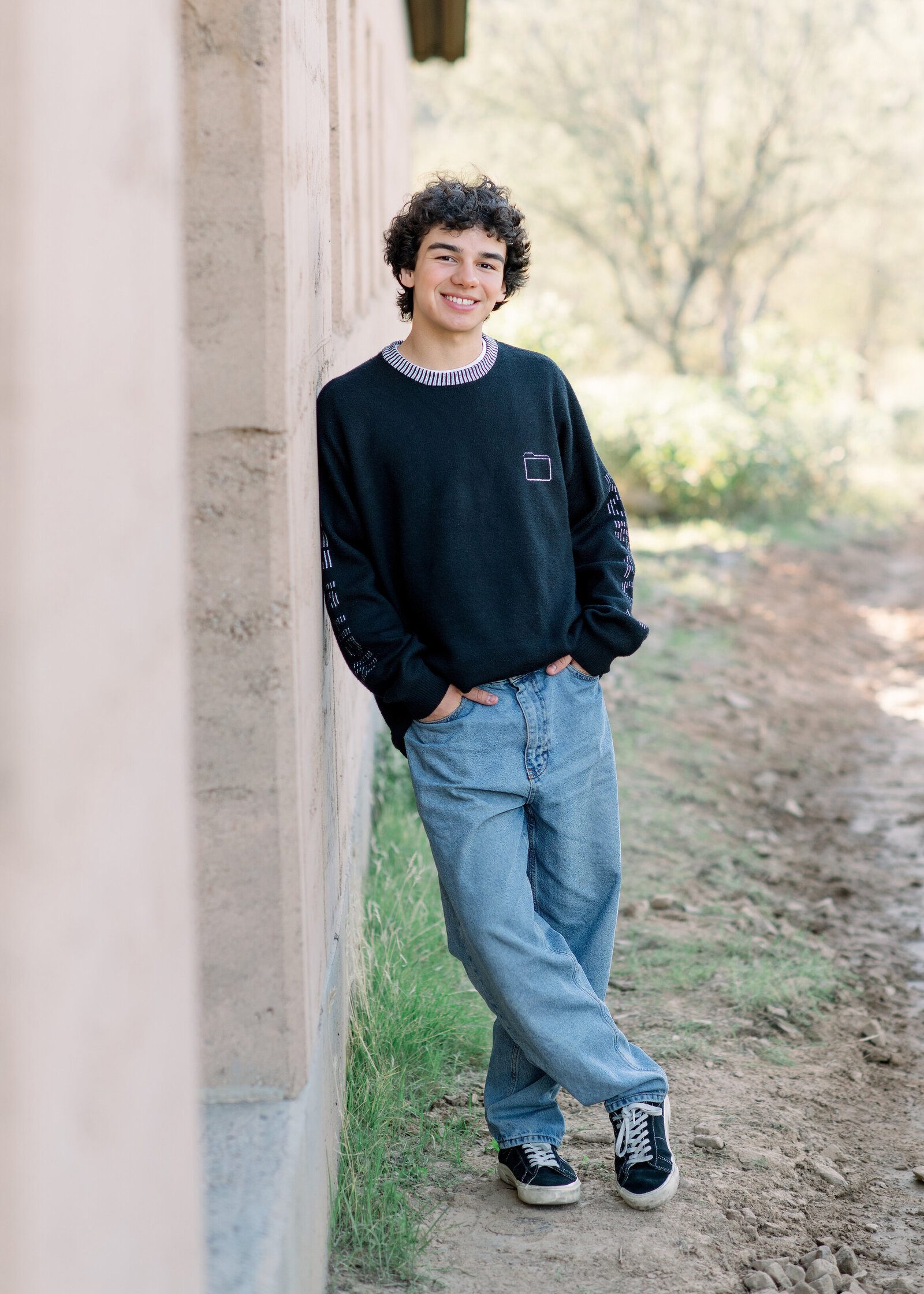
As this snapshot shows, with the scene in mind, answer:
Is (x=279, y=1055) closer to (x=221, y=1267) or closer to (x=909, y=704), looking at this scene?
(x=221, y=1267)

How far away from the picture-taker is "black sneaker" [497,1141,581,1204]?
2.66 meters

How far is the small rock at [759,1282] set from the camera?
8.11 feet

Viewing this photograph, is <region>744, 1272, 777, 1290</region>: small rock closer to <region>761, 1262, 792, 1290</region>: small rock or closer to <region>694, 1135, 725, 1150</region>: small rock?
→ <region>761, 1262, 792, 1290</region>: small rock

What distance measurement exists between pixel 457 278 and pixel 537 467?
15.8 inches

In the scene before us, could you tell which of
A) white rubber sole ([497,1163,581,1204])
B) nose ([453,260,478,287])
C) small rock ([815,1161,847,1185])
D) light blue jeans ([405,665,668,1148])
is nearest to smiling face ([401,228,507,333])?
nose ([453,260,478,287])

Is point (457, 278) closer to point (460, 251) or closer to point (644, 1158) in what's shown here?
point (460, 251)

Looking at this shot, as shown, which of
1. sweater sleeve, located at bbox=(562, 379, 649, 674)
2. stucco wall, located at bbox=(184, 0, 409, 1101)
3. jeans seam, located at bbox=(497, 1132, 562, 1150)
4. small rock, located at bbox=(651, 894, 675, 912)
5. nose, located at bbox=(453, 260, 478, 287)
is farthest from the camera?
small rock, located at bbox=(651, 894, 675, 912)

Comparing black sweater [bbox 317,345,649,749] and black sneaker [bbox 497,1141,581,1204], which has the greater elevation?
black sweater [bbox 317,345,649,749]

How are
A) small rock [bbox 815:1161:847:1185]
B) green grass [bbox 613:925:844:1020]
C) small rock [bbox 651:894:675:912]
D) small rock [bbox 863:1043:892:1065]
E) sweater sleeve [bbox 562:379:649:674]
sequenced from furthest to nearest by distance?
small rock [bbox 651:894:675:912] → green grass [bbox 613:925:844:1020] → small rock [bbox 863:1043:892:1065] → small rock [bbox 815:1161:847:1185] → sweater sleeve [bbox 562:379:649:674]

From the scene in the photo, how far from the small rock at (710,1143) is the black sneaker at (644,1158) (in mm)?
273

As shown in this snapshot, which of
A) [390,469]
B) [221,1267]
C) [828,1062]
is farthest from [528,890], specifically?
[828,1062]

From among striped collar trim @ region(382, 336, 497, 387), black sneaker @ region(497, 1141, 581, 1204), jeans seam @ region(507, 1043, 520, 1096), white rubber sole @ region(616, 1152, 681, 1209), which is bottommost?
white rubber sole @ region(616, 1152, 681, 1209)

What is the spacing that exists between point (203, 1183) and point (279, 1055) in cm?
25

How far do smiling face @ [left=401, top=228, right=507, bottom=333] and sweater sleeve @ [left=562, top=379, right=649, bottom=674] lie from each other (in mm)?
262
